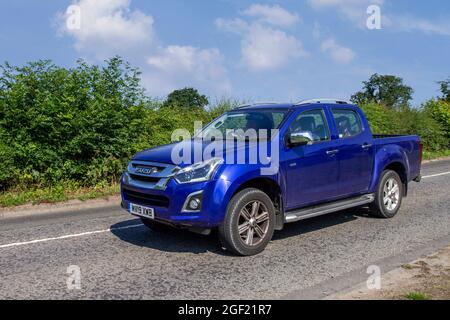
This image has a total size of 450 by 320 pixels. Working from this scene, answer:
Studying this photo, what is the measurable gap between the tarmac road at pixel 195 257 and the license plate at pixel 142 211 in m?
0.53

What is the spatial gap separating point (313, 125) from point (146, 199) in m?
2.70

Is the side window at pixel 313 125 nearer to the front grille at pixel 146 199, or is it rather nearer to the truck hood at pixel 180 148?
the truck hood at pixel 180 148

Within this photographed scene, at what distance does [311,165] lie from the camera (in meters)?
6.20

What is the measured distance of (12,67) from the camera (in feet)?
32.2

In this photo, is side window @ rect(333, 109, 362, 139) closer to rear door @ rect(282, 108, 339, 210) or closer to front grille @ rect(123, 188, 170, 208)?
rear door @ rect(282, 108, 339, 210)

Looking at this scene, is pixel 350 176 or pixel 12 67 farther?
pixel 12 67

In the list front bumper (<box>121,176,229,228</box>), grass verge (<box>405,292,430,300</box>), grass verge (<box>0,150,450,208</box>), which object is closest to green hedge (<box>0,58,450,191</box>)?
grass verge (<box>0,150,450,208</box>)

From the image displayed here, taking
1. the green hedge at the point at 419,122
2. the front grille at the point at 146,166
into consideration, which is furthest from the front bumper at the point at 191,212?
the green hedge at the point at 419,122

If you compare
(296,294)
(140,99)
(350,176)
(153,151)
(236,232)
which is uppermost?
(140,99)

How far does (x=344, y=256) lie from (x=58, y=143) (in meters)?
7.04

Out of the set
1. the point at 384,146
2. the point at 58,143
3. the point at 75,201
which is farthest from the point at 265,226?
the point at 58,143

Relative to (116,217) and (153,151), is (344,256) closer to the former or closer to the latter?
(153,151)

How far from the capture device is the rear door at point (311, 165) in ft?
19.6

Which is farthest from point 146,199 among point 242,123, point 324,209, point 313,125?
point 313,125
